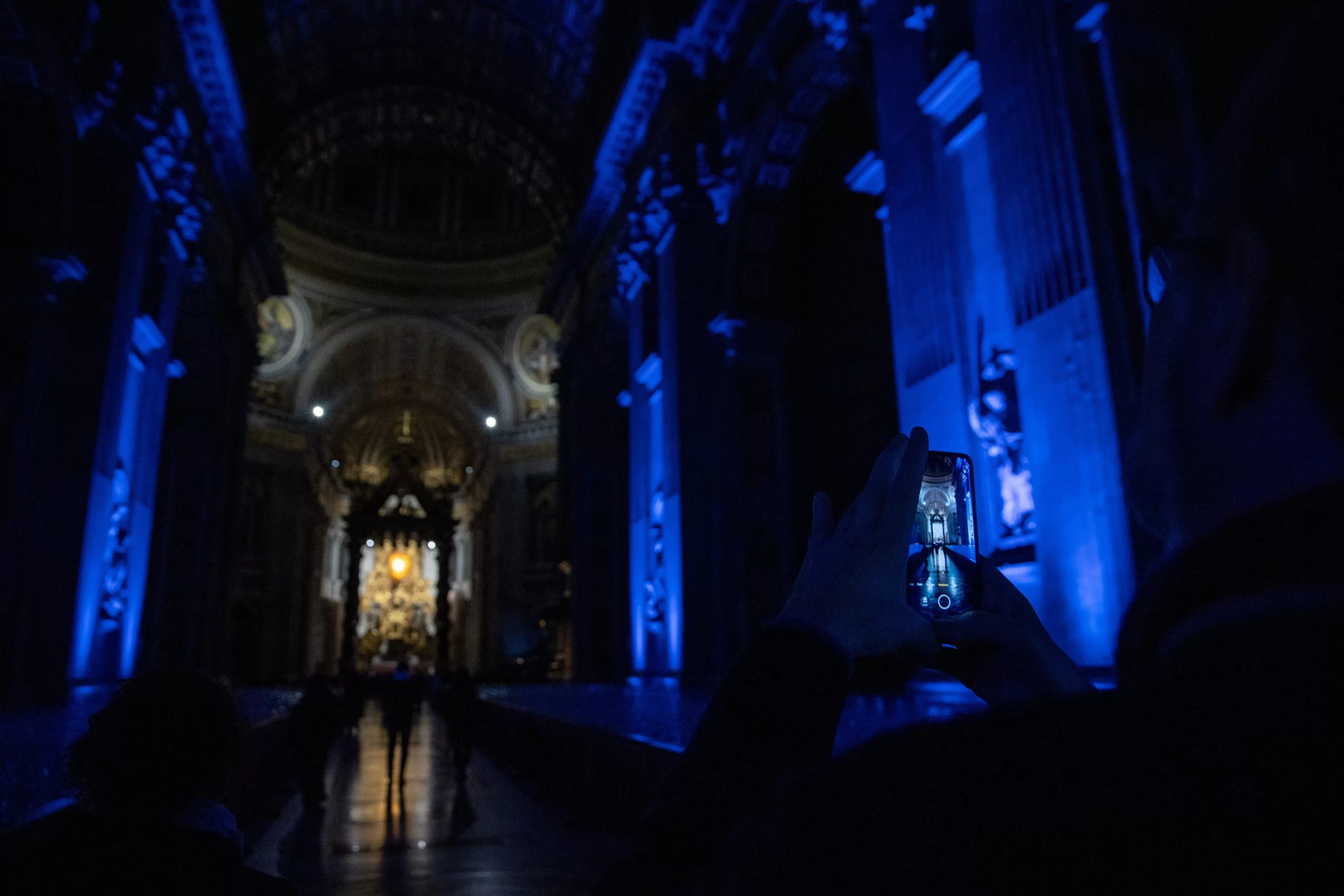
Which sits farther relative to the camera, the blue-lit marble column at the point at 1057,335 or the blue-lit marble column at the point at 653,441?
the blue-lit marble column at the point at 653,441

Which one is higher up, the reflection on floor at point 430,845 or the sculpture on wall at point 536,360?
the sculpture on wall at point 536,360

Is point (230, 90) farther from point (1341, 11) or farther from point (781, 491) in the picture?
point (1341, 11)

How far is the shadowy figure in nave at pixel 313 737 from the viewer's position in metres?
6.21

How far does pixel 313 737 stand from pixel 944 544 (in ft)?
21.0

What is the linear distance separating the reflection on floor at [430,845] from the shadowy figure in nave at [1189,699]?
3.47 m

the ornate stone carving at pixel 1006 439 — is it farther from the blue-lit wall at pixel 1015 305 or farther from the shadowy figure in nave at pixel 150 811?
the shadowy figure in nave at pixel 150 811


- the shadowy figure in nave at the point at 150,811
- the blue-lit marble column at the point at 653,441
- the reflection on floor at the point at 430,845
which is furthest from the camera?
the blue-lit marble column at the point at 653,441

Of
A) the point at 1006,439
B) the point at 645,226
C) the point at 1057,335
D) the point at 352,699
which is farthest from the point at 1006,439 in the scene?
the point at 352,699

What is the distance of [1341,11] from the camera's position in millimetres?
510

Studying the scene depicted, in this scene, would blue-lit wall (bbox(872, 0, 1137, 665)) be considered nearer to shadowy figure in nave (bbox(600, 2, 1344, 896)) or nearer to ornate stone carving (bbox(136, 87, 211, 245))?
shadowy figure in nave (bbox(600, 2, 1344, 896))

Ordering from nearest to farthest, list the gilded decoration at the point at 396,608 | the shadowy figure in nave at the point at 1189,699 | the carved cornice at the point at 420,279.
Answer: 1. the shadowy figure in nave at the point at 1189,699
2. the carved cornice at the point at 420,279
3. the gilded decoration at the point at 396,608

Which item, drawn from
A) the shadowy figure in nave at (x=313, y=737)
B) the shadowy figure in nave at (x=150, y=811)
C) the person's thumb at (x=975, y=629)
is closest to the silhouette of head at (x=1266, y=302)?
the person's thumb at (x=975, y=629)

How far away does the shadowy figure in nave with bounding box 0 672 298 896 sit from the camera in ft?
4.35

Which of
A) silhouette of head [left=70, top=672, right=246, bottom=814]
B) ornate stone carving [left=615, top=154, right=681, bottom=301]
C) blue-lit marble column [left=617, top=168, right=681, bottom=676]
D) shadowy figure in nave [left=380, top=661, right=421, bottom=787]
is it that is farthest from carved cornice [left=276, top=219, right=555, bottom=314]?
silhouette of head [left=70, top=672, right=246, bottom=814]
